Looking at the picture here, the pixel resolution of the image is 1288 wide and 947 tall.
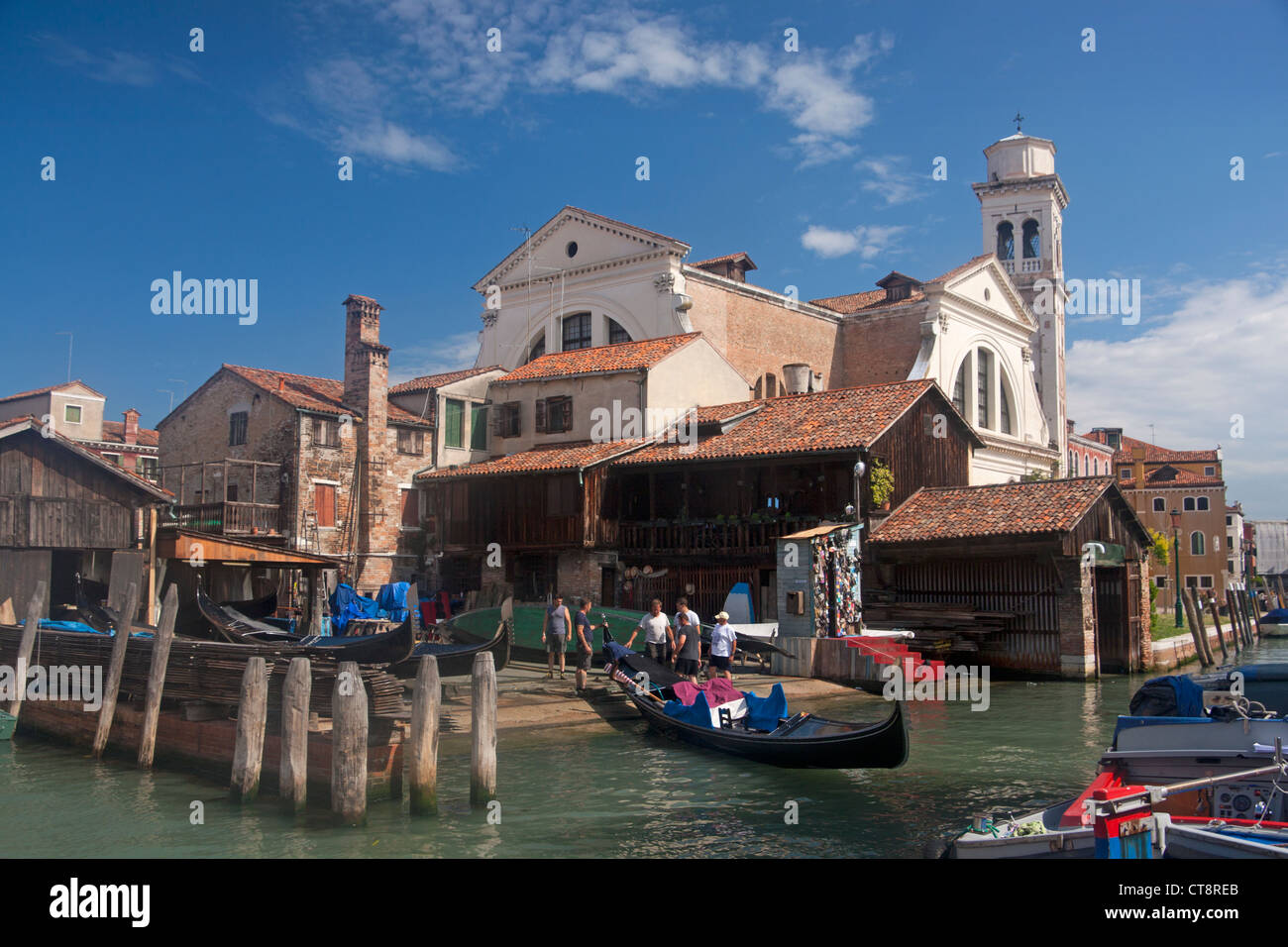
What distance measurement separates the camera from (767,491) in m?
24.6

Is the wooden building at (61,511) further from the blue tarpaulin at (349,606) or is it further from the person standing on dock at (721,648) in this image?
the person standing on dock at (721,648)

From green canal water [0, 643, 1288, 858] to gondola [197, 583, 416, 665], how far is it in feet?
8.36

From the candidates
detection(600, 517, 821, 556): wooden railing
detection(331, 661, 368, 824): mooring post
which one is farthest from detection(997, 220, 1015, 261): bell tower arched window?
detection(331, 661, 368, 824): mooring post

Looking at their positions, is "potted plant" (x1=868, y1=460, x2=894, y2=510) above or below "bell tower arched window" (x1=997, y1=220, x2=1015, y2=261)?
below

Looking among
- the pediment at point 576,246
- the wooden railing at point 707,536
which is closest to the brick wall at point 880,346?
the pediment at point 576,246

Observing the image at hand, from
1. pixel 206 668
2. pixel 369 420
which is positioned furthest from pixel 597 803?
pixel 369 420

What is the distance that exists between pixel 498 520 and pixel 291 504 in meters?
5.09

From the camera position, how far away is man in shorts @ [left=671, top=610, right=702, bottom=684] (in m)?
16.3

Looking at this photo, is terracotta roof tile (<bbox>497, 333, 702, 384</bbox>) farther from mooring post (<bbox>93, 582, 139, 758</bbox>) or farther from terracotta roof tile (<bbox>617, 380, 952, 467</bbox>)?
mooring post (<bbox>93, 582, 139, 758</bbox>)

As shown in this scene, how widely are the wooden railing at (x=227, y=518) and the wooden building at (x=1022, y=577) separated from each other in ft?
46.4

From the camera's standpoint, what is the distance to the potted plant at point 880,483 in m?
23.2
